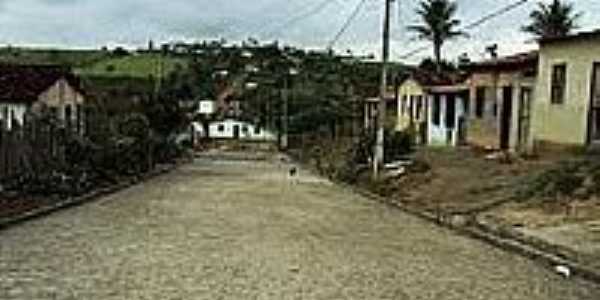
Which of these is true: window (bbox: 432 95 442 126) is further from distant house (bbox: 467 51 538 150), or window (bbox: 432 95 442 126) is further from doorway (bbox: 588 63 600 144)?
doorway (bbox: 588 63 600 144)

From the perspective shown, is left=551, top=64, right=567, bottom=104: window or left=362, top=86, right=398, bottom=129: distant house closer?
left=551, top=64, right=567, bottom=104: window

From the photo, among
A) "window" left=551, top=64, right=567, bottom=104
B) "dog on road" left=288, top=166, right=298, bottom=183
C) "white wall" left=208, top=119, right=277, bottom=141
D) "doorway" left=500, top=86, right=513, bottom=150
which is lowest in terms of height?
"dog on road" left=288, top=166, right=298, bottom=183

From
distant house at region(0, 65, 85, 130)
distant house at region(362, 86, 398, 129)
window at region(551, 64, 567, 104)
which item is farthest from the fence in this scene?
distant house at region(362, 86, 398, 129)

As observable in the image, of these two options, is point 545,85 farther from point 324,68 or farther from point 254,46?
point 254,46

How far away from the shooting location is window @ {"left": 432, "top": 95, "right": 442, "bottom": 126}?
55.1 metres

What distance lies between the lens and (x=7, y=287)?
11.6 m

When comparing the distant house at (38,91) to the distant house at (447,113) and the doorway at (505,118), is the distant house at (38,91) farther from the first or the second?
the distant house at (447,113)

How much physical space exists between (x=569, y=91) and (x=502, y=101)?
10.4 m

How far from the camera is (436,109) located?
55.7m

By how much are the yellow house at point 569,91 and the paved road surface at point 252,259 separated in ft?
21.4

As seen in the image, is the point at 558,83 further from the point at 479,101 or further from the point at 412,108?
the point at 412,108

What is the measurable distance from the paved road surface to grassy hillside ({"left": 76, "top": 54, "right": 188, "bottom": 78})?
7365 centimetres

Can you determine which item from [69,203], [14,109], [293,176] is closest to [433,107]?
[293,176]

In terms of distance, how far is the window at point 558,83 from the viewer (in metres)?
30.6
